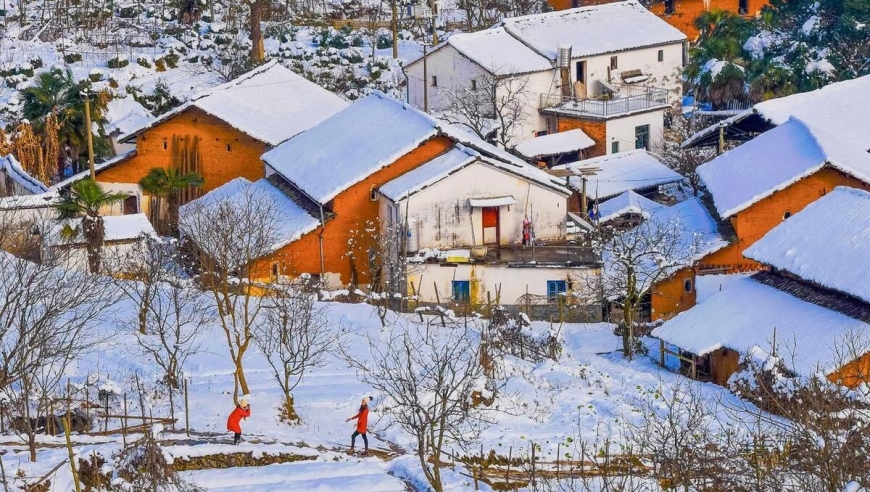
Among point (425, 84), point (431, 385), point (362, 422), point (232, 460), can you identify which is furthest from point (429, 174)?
point (232, 460)

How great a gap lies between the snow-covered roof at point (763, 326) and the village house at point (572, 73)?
2286 cm

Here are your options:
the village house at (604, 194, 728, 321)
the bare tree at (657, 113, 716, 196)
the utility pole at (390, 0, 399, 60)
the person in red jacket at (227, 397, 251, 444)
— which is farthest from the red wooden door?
the utility pole at (390, 0, 399, 60)

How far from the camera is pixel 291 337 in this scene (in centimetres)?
3036

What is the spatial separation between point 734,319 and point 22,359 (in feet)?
53.8

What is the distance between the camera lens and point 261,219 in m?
37.4

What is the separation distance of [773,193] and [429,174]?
948 centimetres

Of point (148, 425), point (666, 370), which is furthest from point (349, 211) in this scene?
point (148, 425)

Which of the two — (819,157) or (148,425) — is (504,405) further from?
(819,157)

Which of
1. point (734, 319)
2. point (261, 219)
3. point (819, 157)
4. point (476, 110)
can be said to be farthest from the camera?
point (476, 110)

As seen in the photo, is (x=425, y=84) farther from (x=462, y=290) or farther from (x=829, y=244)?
(x=829, y=244)

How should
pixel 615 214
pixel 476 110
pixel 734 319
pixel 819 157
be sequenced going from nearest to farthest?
pixel 734 319 → pixel 819 157 → pixel 615 214 → pixel 476 110

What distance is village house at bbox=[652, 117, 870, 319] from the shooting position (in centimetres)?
4181

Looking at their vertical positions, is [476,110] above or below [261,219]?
above

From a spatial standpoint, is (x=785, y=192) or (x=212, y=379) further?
(x=785, y=192)
